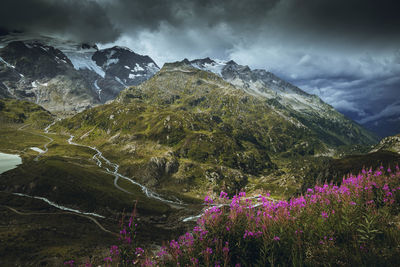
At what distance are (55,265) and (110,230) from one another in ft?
137

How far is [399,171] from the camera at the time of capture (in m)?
10.4

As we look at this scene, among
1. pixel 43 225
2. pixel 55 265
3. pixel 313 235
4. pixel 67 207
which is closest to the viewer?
pixel 313 235

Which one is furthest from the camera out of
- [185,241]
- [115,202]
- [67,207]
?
[115,202]

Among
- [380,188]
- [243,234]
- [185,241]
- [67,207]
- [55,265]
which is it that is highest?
[380,188]

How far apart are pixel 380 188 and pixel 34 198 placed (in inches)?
7090

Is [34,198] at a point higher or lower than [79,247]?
higher

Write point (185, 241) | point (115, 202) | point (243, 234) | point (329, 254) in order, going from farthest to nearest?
point (115, 202) → point (185, 241) → point (243, 234) → point (329, 254)

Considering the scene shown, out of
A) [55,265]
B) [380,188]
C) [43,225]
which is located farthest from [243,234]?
[43,225]

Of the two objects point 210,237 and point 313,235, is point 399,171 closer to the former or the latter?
point 313,235

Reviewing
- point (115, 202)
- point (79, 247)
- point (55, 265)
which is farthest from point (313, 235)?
point (115, 202)

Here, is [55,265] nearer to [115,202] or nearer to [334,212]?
[115,202]

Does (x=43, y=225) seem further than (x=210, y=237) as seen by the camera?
Yes

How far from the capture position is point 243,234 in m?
7.33

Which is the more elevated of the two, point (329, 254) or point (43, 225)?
point (329, 254)
